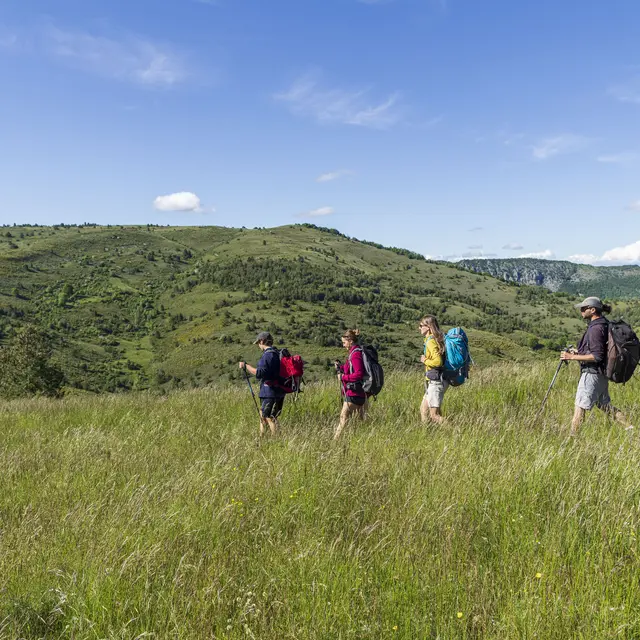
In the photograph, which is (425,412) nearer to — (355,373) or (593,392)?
(355,373)

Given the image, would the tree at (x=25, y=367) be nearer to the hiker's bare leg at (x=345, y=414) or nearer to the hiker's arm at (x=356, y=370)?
the hiker's bare leg at (x=345, y=414)

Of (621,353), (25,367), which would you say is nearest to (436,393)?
(621,353)

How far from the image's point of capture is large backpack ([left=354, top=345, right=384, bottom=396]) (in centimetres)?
651

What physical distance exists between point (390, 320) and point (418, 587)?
603 ft

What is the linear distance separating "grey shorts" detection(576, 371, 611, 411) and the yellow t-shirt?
1746 millimetres

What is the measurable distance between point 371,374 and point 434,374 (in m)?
0.88

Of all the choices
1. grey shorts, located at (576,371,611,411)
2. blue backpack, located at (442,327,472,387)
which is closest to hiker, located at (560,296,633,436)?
grey shorts, located at (576,371,611,411)

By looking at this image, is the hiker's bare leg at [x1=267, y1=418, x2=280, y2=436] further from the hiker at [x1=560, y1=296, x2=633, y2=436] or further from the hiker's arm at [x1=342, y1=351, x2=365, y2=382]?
the hiker at [x1=560, y1=296, x2=633, y2=436]

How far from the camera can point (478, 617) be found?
7.08ft

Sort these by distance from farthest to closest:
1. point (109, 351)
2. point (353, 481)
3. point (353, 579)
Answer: point (109, 351)
point (353, 481)
point (353, 579)

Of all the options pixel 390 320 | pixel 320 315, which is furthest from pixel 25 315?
pixel 390 320

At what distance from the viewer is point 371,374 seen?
6582mm

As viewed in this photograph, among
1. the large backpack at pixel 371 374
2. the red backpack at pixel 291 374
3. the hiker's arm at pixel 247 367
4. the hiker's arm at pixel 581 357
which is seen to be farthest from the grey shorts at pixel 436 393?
the hiker's arm at pixel 247 367

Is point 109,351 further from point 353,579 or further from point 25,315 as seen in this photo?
point 353,579
